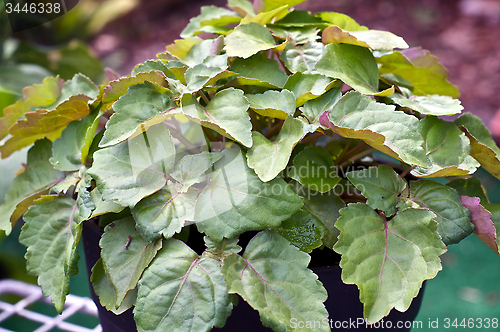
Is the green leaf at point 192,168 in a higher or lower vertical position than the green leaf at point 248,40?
lower

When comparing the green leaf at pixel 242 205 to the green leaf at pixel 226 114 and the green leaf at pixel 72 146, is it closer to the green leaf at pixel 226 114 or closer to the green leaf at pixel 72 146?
the green leaf at pixel 226 114

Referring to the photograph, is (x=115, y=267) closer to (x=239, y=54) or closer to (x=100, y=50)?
(x=239, y=54)

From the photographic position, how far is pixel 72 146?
0.56m

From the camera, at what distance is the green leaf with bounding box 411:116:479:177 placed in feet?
1.66

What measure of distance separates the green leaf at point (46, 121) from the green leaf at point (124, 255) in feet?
0.62

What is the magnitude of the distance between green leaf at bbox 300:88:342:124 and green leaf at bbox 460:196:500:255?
21cm

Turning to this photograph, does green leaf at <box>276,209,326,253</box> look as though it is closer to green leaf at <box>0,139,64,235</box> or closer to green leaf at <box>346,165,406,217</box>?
green leaf at <box>346,165,406,217</box>

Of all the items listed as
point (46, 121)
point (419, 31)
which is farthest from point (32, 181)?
point (419, 31)

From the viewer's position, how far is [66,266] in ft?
1.55

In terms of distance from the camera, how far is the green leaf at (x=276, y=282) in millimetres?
410

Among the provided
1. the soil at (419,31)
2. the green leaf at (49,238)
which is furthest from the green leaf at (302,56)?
the soil at (419,31)

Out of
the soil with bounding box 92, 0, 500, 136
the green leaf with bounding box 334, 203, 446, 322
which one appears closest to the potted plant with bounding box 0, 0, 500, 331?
the green leaf with bounding box 334, 203, 446, 322

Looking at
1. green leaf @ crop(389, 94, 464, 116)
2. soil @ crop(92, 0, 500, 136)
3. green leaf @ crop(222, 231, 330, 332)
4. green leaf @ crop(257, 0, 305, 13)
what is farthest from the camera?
soil @ crop(92, 0, 500, 136)

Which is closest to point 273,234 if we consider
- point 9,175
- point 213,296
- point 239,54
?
point 213,296
